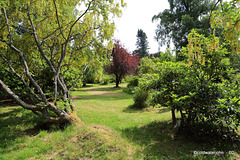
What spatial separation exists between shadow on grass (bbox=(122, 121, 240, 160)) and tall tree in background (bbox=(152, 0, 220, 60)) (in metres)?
13.5

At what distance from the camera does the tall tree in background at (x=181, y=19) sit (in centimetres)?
1660

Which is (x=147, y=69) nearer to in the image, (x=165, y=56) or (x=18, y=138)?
(x=165, y=56)

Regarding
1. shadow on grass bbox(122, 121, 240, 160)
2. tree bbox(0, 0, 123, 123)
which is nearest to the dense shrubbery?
shadow on grass bbox(122, 121, 240, 160)

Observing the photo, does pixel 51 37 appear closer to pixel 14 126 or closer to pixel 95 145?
pixel 14 126

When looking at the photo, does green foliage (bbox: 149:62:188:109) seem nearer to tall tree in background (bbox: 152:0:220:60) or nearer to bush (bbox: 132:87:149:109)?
bush (bbox: 132:87:149:109)

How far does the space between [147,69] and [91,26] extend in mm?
13077

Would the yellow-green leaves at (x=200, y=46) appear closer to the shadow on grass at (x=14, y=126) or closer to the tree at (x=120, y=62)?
the shadow on grass at (x=14, y=126)

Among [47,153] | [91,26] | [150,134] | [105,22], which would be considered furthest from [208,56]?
[47,153]

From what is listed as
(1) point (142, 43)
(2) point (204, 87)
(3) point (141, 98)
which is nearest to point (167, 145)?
(2) point (204, 87)

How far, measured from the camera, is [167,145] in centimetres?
373

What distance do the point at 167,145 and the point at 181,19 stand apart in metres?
19.4

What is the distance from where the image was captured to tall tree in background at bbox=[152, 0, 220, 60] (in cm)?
1660

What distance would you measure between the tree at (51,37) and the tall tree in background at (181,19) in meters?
13.0

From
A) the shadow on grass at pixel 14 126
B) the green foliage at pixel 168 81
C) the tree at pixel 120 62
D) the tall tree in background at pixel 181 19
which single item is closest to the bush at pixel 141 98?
the green foliage at pixel 168 81
